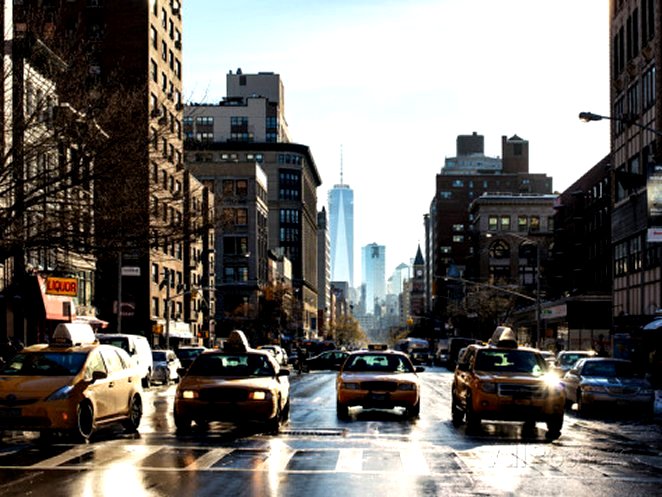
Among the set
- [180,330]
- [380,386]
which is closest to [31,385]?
[380,386]

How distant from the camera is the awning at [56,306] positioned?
50.3 metres

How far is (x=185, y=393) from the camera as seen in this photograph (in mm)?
20453

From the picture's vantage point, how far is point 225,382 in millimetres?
20641

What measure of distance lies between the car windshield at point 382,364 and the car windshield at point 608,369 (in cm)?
698

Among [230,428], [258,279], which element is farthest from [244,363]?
[258,279]

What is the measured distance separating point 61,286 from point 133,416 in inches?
1272

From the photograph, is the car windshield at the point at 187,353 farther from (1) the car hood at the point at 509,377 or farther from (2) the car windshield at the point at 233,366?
(1) the car hood at the point at 509,377

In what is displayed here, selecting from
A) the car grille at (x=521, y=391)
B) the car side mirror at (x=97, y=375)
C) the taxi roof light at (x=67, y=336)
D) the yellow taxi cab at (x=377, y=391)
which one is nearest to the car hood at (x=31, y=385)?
the car side mirror at (x=97, y=375)

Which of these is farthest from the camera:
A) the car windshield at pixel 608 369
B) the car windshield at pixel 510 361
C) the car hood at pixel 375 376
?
the car windshield at pixel 608 369

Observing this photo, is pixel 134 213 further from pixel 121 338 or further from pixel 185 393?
pixel 121 338

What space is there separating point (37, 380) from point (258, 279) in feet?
375

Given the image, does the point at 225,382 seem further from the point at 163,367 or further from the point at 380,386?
the point at 163,367

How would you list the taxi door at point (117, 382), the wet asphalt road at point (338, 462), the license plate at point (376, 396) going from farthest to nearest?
the license plate at point (376, 396) → the taxi door at point (117, 382) → the wet asphalt road at point (338, 462)

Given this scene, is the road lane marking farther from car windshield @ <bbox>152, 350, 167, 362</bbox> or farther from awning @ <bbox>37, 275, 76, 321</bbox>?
awning @ <bbox>37, 275, 76, 321</bbox>
